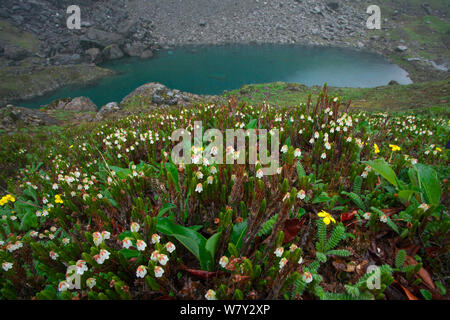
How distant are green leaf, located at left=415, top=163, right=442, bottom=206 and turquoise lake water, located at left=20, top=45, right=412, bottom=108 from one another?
38781 mm

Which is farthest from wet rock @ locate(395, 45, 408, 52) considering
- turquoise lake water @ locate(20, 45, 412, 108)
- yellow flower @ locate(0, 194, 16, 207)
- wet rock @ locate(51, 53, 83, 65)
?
wet rock @ locate(51, 53, 83, 65)

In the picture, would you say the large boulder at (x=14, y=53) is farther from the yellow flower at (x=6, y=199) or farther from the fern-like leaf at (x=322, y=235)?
the fern-like leaf at (x=322, y=235)

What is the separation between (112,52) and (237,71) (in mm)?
40083

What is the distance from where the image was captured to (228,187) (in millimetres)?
2354

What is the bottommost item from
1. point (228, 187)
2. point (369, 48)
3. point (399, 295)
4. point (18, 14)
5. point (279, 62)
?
point (399, 295)

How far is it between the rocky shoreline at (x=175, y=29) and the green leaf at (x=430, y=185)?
60240 millimetres

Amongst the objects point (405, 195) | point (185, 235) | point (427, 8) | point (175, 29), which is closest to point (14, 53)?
point (175, 29)

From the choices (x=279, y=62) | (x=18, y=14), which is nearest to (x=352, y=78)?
(x=279, y=62)

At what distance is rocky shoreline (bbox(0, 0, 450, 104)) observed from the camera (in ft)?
191

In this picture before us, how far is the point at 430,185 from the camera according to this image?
2.13m

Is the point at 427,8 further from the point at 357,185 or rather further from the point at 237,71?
the point at 357,185

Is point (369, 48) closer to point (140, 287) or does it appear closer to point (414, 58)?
point (414, 58)

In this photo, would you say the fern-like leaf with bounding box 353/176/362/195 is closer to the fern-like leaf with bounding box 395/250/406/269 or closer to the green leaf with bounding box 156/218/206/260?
the fern-like leaf with bounding box 395/250/406/269
